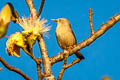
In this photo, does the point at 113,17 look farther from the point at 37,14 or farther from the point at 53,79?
the point at 53,79

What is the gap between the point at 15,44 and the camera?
5.71 feet

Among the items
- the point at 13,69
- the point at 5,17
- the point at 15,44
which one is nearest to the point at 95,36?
the point at 15,44

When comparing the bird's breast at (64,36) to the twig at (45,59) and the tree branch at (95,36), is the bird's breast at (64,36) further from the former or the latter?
the twig at (45,59)

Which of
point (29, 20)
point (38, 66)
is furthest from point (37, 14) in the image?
point (38, 66)

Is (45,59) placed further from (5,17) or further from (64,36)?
(64,36)

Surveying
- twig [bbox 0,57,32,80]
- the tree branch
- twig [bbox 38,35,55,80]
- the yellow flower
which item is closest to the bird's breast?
the tree branch

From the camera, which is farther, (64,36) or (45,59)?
(64,36)

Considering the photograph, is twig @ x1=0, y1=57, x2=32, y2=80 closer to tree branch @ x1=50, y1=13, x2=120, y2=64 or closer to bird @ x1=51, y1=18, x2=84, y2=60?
tree branch @ x1=50, y1=13, x2=120, y2=64

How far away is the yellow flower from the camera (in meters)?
1.71

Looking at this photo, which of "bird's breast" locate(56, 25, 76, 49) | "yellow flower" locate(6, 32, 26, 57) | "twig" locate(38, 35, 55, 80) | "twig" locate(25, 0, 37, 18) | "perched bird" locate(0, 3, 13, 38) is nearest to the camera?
"perched bird" locate(0, 3, 13, 38)

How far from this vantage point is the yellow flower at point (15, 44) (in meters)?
1.71

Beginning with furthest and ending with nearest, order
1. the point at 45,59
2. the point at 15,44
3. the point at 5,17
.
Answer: the point at 45,59
the point at 15,44
the point at 5,17

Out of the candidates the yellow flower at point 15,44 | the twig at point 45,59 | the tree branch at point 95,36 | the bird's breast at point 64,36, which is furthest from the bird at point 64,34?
the yellow flower at point 15,44

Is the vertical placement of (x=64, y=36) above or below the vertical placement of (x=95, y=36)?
above
